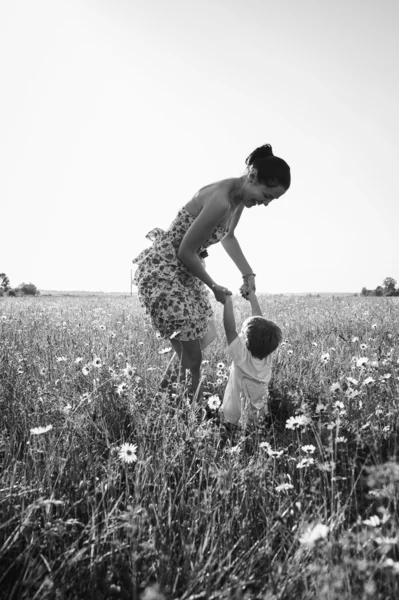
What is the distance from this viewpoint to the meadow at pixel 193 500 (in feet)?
4.98

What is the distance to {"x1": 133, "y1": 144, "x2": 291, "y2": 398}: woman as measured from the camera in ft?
10.7

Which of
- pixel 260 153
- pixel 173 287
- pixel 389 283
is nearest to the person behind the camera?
pixel 260 153

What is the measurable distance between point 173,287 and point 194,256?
345 mm

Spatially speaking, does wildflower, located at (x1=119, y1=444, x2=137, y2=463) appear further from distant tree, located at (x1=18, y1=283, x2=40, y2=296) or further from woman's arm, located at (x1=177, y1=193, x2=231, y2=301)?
distant tree, located at (x1=18, y1=283, x2=40, y2=296)

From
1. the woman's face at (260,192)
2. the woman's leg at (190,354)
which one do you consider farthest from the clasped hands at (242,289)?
the woman's face at (260,192)

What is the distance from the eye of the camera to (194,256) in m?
3.32

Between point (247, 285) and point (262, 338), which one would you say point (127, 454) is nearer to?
point (262, 338)

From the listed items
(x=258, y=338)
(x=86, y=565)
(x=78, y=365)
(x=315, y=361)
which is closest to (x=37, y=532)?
(x=86, y=565)

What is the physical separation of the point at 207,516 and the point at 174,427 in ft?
2.20

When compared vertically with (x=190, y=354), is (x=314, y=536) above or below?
below

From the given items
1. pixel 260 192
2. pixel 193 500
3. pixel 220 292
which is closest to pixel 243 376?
pixel 220 292

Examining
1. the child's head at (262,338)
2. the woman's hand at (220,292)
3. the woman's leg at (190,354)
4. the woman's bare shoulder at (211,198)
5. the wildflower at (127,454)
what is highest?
the woman's bare shoulder at (211,198)

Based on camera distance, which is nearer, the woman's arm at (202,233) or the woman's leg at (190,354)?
the woman's arm at (202,233)

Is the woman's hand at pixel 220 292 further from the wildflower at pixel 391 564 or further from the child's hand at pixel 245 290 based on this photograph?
the wildflower at pixel 391 564
